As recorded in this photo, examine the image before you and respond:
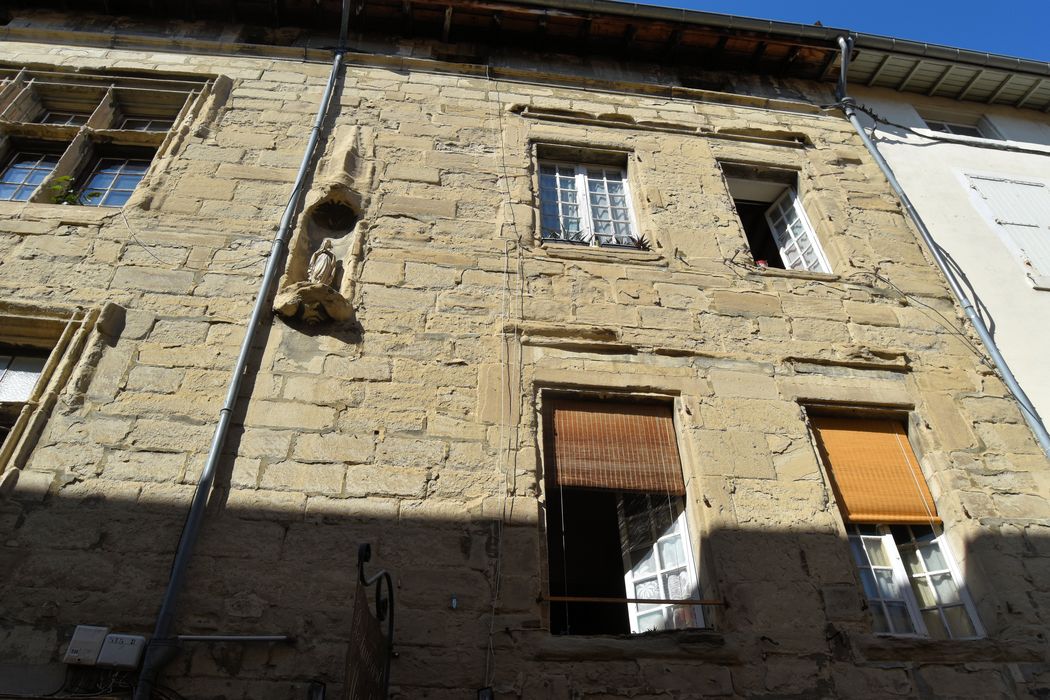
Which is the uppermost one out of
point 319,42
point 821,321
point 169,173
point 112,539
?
point 319,42

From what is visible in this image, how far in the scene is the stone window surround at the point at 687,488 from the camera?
3473 millimetres

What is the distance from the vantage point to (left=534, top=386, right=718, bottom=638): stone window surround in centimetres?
347

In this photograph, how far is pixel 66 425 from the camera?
12.0 feet

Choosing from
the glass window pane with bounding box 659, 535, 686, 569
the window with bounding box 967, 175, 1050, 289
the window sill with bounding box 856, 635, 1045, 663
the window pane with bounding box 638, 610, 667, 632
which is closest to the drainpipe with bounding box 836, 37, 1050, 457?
the window with bounding box 967, 175, 1050, 289

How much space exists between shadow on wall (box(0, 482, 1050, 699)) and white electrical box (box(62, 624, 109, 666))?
0.07 m

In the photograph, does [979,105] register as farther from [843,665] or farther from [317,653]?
[317,653]

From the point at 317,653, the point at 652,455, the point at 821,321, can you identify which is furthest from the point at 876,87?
the point at 317,653

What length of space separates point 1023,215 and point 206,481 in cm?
699

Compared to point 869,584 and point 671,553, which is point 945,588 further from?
point 671,553

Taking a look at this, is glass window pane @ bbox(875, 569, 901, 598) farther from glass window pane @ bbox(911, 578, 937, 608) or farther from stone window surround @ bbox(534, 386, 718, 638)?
stone window surround @ bbox(534, 386, 718, 638)

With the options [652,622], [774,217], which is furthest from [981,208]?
[652,622]

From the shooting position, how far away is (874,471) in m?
4.22

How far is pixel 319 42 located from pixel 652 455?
5321mm

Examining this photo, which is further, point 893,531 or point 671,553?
point 893,531
